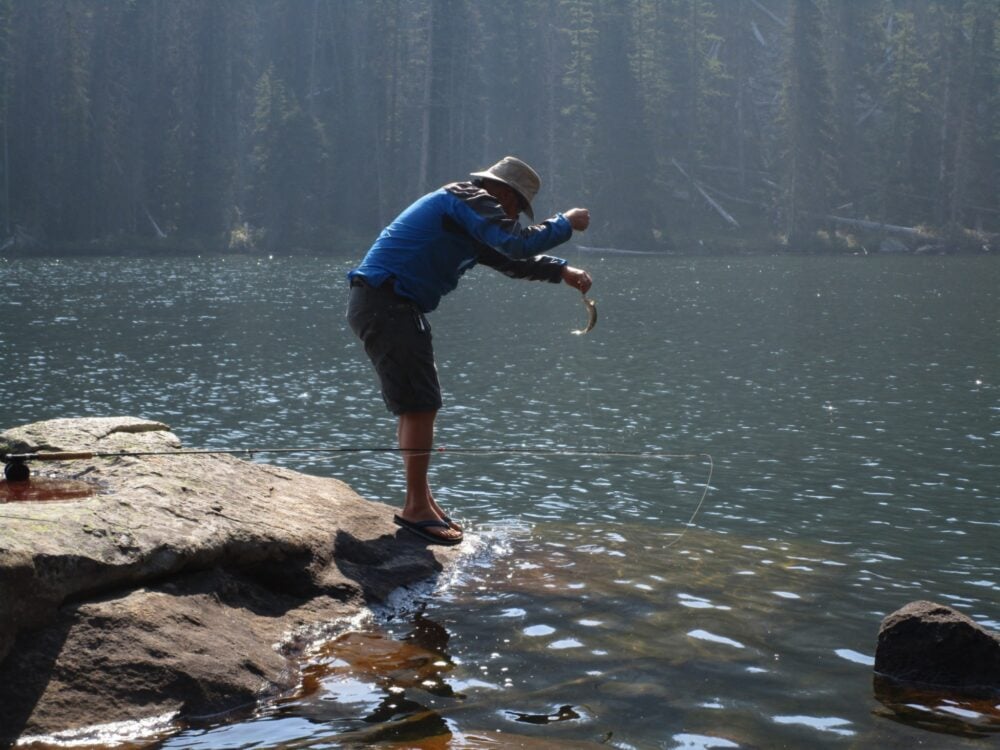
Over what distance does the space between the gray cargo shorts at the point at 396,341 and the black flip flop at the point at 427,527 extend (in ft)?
3.07

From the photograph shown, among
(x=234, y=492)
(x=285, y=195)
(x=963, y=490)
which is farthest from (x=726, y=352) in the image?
(x=285, y=195)

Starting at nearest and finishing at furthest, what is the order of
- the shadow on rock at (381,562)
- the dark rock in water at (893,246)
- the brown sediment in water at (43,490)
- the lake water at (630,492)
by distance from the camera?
the lake water at (630,492) → the brown sediment in water at (43,490) → the shadow on rock at (381,562) → the dark rock in water at (893,246)

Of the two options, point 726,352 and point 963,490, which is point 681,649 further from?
point 726,352

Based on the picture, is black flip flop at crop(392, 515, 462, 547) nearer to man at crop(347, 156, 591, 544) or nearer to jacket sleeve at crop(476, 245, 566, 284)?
man at crop(347, 156, 591, 544)

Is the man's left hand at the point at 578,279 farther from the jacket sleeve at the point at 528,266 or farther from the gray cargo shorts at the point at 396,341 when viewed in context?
the gray cargo shorts at the point at 396,341

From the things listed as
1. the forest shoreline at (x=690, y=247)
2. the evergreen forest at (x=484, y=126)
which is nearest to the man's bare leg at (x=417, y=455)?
the forest shoreline at (x=690, y=247)

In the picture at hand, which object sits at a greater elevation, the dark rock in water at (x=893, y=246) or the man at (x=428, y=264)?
the man at (x=428, y=264)

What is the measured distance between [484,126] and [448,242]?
257 ft

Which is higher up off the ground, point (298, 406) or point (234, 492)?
point (234, 492)

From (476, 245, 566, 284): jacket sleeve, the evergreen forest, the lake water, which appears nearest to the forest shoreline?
the evergreen forest

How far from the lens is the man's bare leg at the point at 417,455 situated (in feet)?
24.5

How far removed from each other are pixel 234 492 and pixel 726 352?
730 inches

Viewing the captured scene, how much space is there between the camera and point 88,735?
484 centimetres

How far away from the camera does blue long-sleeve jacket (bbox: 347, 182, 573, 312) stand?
7.07m
